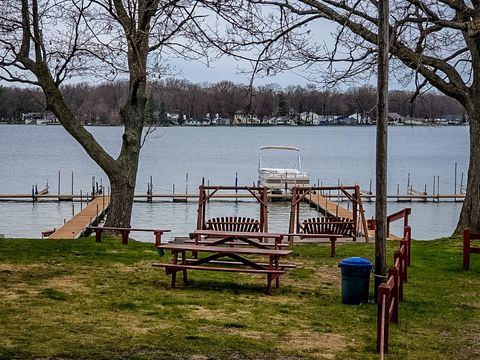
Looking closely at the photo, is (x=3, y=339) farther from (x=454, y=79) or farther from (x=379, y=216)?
(x=454, y=79)

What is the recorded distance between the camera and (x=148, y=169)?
80.7 meters

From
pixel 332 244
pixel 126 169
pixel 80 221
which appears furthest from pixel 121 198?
pixel 80 221

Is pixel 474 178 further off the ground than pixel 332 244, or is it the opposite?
pixel 474 178

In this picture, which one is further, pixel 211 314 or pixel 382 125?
pixel 382 125

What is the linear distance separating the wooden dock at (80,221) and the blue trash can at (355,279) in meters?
18.5

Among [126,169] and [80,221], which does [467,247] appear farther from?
[80,221]

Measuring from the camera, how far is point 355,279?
9695mm

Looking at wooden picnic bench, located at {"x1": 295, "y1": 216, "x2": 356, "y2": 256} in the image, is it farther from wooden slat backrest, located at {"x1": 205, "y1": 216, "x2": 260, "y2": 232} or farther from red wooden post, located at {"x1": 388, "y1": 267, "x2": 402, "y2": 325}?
red wooden post, located at {"x1": 388, "y1": 267, "x2": 402, "y2": 325}

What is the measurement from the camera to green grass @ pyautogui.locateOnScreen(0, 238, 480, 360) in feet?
24.3

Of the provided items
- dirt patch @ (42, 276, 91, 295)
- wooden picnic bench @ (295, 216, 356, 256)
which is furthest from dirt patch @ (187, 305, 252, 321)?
wooden picnic bench @ (295, 216, 356, 256)

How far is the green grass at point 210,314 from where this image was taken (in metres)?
7.42

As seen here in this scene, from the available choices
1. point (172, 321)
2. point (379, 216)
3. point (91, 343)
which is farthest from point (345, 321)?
point (91, 343)

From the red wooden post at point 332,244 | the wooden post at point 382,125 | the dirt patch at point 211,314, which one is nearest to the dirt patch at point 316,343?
the dirt patch at point 211,314

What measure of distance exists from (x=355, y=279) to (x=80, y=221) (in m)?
24.2
